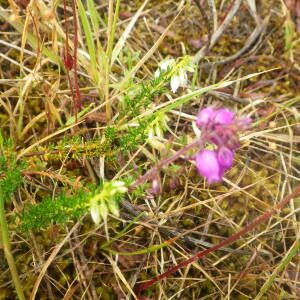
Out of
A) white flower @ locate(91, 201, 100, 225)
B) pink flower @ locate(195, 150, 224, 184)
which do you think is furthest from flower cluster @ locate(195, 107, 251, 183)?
white flower @ locate(91, 201, 100, 225)

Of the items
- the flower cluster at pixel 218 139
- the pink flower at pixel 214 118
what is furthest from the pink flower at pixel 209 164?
the pink flower at pixel 214 118

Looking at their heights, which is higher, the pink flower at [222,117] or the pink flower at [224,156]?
the pink flower at [222,117]

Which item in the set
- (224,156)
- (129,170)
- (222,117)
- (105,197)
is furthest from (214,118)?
(129,170)

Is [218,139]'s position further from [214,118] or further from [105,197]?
[105,197]

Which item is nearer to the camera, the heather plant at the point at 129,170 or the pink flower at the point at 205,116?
the pink flower at the point at 205,116

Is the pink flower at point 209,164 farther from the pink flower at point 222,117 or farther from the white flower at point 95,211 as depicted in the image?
the white flower at point 95,211

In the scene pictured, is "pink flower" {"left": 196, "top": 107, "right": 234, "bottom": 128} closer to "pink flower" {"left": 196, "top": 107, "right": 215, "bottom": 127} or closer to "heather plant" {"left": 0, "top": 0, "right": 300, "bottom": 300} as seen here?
"pink flower" {"left": 196, "top": 107, "right": 215, "bottom": 127}

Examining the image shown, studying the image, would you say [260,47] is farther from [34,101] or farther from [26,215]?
[26,215]
